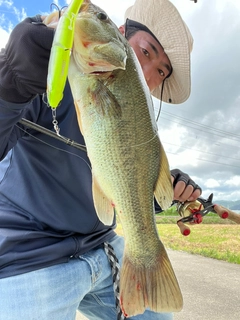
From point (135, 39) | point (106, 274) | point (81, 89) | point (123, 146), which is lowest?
point (106, 274)

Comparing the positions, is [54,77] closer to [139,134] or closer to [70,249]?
[139,134]

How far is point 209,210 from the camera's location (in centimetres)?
268

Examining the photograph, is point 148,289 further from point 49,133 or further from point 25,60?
point 25,60

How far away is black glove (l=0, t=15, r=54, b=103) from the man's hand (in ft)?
3.33

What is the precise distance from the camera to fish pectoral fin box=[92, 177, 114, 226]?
58.4 inches

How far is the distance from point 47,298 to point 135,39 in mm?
1801

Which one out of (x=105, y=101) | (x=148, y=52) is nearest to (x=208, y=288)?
(x=148, y=52)

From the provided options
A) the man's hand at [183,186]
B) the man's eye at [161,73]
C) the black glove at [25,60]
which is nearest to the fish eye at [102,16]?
the black glove at [25,60]

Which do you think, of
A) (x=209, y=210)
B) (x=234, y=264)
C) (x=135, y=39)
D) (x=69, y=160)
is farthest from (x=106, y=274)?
(x=234, y=264)

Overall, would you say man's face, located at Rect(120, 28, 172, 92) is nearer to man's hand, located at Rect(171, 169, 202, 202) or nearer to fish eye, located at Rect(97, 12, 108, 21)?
man's hand, located at Rect(171, 169, 202, 202)

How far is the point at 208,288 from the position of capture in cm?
456

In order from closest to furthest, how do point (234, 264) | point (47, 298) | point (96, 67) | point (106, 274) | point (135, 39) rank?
1. point (96, 67)
2. point (47, 298)
3. point (106, 274)
4. point (135, 39)
5. point (234, 264)

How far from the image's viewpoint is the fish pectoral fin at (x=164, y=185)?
160cm

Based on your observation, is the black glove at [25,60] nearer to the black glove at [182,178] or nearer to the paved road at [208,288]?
the black glove at [182,178]
